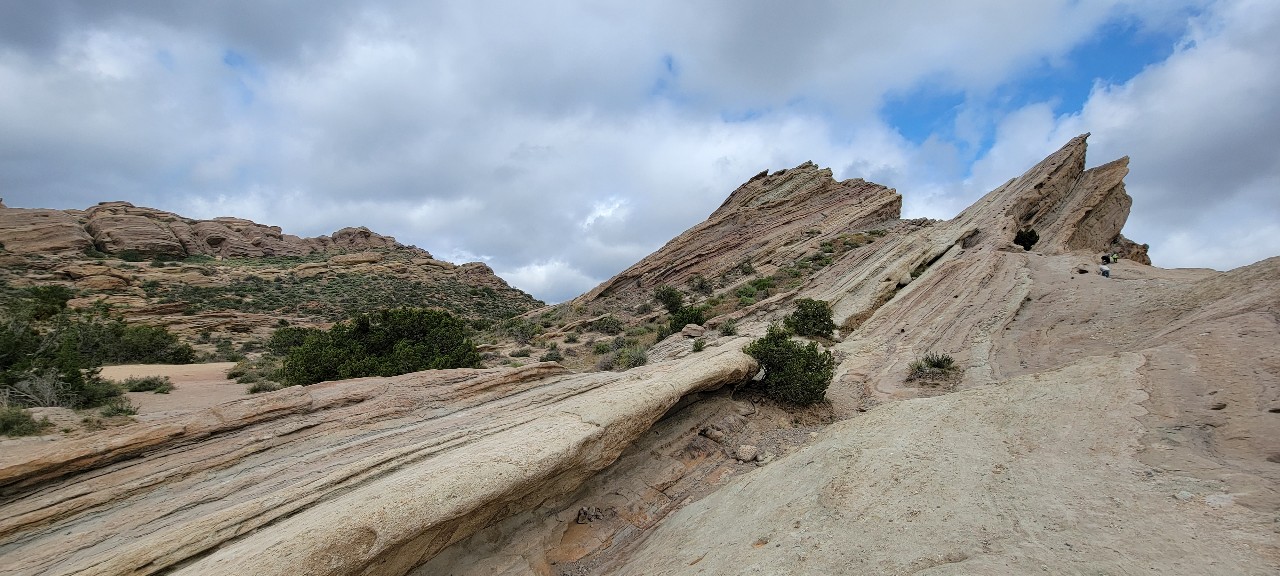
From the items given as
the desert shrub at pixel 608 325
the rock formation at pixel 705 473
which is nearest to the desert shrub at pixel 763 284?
the desert shrub at pixel 608 325

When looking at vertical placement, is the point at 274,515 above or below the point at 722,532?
above

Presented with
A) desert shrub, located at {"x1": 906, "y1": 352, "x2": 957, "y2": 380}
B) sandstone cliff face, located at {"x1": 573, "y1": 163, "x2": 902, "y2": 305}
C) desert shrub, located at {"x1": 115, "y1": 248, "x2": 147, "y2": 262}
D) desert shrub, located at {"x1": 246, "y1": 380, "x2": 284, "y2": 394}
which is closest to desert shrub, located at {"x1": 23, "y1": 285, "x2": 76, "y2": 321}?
desert shrub, located at {"x1": 246, "y1": 380, "x2": 284, "y2": 394}

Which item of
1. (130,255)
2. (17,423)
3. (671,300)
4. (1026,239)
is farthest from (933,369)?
(130,255)

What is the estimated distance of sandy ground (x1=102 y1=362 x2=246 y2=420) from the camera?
476 inches

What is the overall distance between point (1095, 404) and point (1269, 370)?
2439 millimetres

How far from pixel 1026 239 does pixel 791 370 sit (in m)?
27.5

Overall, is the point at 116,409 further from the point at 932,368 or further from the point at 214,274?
the point at 214,274

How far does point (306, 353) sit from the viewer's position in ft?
50.3

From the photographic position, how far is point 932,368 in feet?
45.0

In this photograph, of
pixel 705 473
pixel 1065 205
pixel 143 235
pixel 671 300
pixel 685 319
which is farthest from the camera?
pixel 143 235

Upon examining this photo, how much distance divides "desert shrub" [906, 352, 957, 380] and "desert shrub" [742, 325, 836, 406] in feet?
9.58

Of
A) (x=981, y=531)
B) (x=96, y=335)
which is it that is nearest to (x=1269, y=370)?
(x=981, y=531)

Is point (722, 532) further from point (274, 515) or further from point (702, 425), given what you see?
point (274, 515)

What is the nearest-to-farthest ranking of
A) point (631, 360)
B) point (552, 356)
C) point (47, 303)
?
point (631, 360) < point (47, 303) < point (552, 356)
